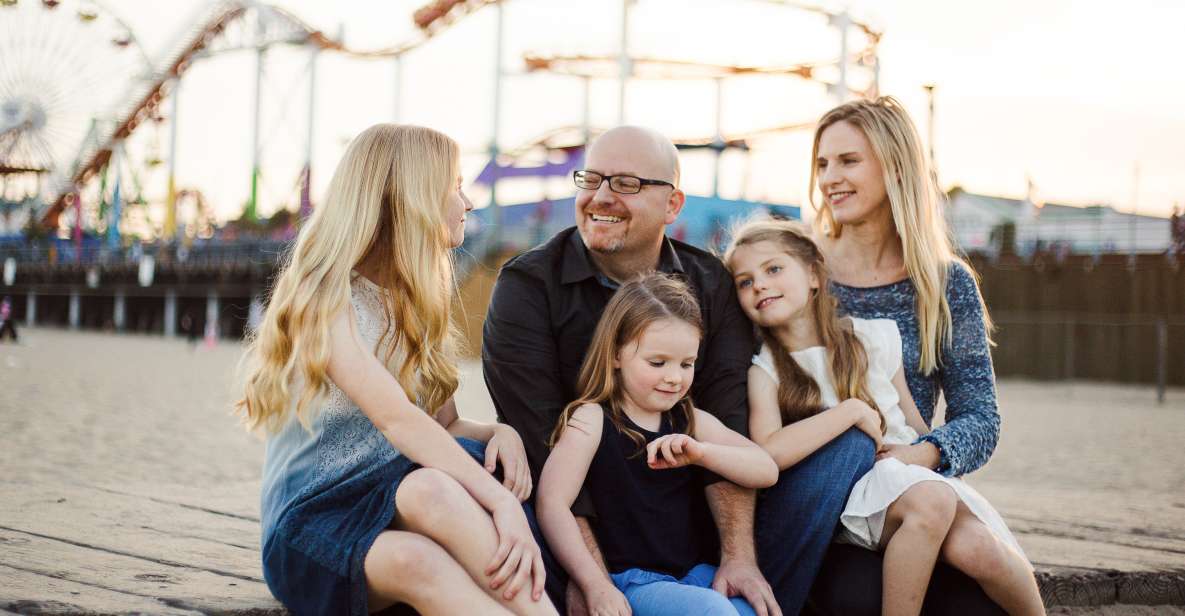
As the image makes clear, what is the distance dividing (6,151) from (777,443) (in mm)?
37160

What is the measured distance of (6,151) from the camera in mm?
34062

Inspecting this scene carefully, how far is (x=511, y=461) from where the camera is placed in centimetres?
242

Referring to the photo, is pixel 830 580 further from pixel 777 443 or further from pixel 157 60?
pixel 157 60

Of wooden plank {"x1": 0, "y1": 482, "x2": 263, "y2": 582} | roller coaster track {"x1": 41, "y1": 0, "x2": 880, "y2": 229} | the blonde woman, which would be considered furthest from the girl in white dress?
roller coaster track {"x1": 41, "y1": 0, "x2": 880, "y2": 229}

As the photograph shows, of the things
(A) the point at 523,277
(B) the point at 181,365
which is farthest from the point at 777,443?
(B) the point at 181,365

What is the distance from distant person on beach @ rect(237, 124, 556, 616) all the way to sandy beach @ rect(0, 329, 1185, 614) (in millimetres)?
733

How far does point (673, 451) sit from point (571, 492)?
245mm

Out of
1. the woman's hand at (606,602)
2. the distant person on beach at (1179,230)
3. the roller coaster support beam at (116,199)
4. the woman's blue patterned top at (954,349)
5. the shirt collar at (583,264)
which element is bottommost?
the woman's hand at (606,602)

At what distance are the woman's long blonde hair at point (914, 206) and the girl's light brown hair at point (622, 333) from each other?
2.37 ft

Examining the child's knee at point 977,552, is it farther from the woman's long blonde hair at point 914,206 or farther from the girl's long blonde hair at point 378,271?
the girl's long blonde hair at point 378,271

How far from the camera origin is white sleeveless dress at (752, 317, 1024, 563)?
8.18 feet

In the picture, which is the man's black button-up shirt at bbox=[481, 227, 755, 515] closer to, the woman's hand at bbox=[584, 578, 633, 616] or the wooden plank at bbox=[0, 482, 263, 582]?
the woman's hand at bbox=[584, 578, 633, 616]

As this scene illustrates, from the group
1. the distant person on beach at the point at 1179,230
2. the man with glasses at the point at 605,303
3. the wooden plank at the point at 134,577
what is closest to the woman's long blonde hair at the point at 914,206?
the man with glasses at the point at 605,303

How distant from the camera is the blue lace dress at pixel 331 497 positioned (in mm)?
2186
